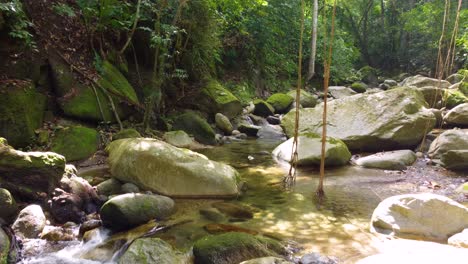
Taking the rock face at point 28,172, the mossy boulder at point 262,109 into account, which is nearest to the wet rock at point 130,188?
the rock face at point 28,172

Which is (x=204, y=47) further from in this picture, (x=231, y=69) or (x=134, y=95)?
(x=231, y=69)

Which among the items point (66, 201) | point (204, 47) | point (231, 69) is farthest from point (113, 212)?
point (231, 69)

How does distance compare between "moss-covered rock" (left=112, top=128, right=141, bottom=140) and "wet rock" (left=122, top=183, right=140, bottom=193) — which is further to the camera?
"moss-covered rock" (left=112, top=128, right=141, bottom=140)

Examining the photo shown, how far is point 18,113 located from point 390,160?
6.17 meters

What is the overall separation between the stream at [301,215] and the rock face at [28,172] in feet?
2.36

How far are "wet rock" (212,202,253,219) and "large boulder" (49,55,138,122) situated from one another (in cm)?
369

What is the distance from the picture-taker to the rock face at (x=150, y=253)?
9.70 feet

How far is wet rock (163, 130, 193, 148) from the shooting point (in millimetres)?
7719

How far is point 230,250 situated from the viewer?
3072 mm

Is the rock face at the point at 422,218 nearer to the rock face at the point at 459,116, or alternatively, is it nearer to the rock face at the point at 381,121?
the rock face at the point at 381,121

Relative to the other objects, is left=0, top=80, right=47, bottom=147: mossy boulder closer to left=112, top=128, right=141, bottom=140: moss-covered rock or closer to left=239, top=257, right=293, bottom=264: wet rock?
left=112, top=128, right=141, bottom=140: moss-covered rock

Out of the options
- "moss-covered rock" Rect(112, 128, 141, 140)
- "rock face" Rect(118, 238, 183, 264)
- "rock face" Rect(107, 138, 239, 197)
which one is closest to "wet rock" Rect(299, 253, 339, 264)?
"rock face" Rect(118, 238, 183, 264)

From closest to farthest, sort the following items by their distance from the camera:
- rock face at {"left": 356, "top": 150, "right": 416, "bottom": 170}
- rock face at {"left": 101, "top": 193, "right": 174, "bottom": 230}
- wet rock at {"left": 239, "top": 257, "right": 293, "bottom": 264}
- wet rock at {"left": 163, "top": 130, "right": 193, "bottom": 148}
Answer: wet rock at {"left": 239, "top": 257, "right": 293, "bottom": 264}, rock face at {"left": 101, "top": 193, "right": 174, "bottom": 230}, rock face at {"left": 356, "top": 150, "right": 416, "bottom": 170}, wet rock at {"left": 163, "top": 130, "right": 193, "bottom": 148}

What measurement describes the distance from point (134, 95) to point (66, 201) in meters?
4.43
